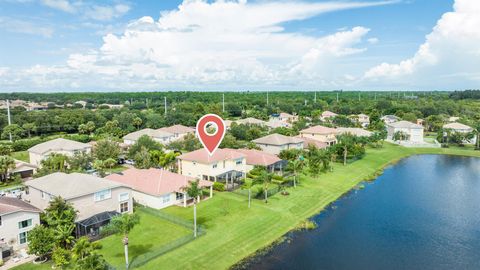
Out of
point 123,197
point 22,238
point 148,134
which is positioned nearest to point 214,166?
point 123,197

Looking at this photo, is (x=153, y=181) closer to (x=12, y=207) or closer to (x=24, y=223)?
(x=24, y=223)

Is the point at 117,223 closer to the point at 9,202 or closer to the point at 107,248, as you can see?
the point at 107,248

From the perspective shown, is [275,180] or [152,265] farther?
[275,180]

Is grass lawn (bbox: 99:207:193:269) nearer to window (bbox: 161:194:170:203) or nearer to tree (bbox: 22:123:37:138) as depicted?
window (bbox: 161:194:170:203)

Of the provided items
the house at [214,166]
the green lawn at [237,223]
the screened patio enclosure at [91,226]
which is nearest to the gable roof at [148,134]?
the house at [214,166]

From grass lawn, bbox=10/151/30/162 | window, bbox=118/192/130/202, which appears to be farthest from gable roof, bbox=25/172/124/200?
grass lawn, bbox=10/151/30/162

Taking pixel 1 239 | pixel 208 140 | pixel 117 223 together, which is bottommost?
pixel 1 239

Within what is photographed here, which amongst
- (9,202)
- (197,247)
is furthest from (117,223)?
(9,202)
